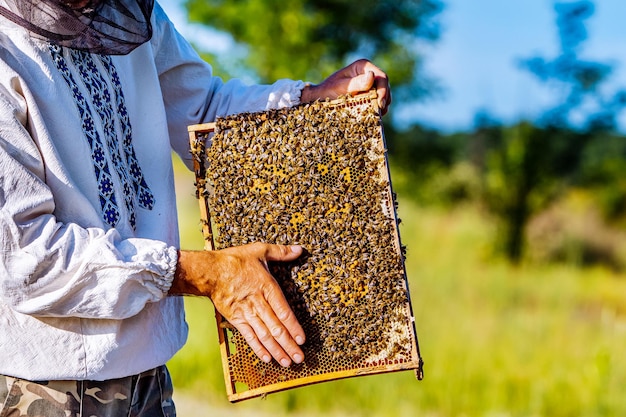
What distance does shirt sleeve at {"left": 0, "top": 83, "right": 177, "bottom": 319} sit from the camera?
6.85ft

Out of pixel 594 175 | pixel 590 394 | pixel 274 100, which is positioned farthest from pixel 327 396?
pixel 594 175

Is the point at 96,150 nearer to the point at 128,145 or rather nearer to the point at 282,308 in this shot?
the point at 128,145

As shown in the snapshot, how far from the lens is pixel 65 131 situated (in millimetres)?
2281

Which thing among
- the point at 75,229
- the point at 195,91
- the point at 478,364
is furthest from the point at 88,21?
the point at 478,364

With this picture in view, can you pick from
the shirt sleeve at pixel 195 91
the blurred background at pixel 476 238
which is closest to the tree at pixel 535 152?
the blurred background at pixel 476 238

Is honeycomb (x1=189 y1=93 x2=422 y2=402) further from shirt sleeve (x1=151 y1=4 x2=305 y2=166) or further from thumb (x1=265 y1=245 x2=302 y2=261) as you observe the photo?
shirt sleeve (x1=151 y1=4 x2=305 y2=166)

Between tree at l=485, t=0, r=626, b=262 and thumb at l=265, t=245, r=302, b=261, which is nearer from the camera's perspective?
thumb at l=265, t=245, r=302, b=261

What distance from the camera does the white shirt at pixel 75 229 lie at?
211 centimetres

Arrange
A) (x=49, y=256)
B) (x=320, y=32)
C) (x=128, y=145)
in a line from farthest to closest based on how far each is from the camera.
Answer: (x=320, y=32) < (x=128, y=145) < (x=49, y=256)

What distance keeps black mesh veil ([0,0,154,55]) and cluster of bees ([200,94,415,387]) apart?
53cm

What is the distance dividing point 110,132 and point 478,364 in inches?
199

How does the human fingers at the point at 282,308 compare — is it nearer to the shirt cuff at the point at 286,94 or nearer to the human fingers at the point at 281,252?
the human fingers at the point at 281,252

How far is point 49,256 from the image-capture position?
2.11 metres

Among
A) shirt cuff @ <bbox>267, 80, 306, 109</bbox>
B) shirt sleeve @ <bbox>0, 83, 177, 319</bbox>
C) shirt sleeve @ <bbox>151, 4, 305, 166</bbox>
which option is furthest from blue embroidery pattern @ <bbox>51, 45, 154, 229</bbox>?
shirt cuff @ <bbox>267, 80, 306, 109</bbox>
